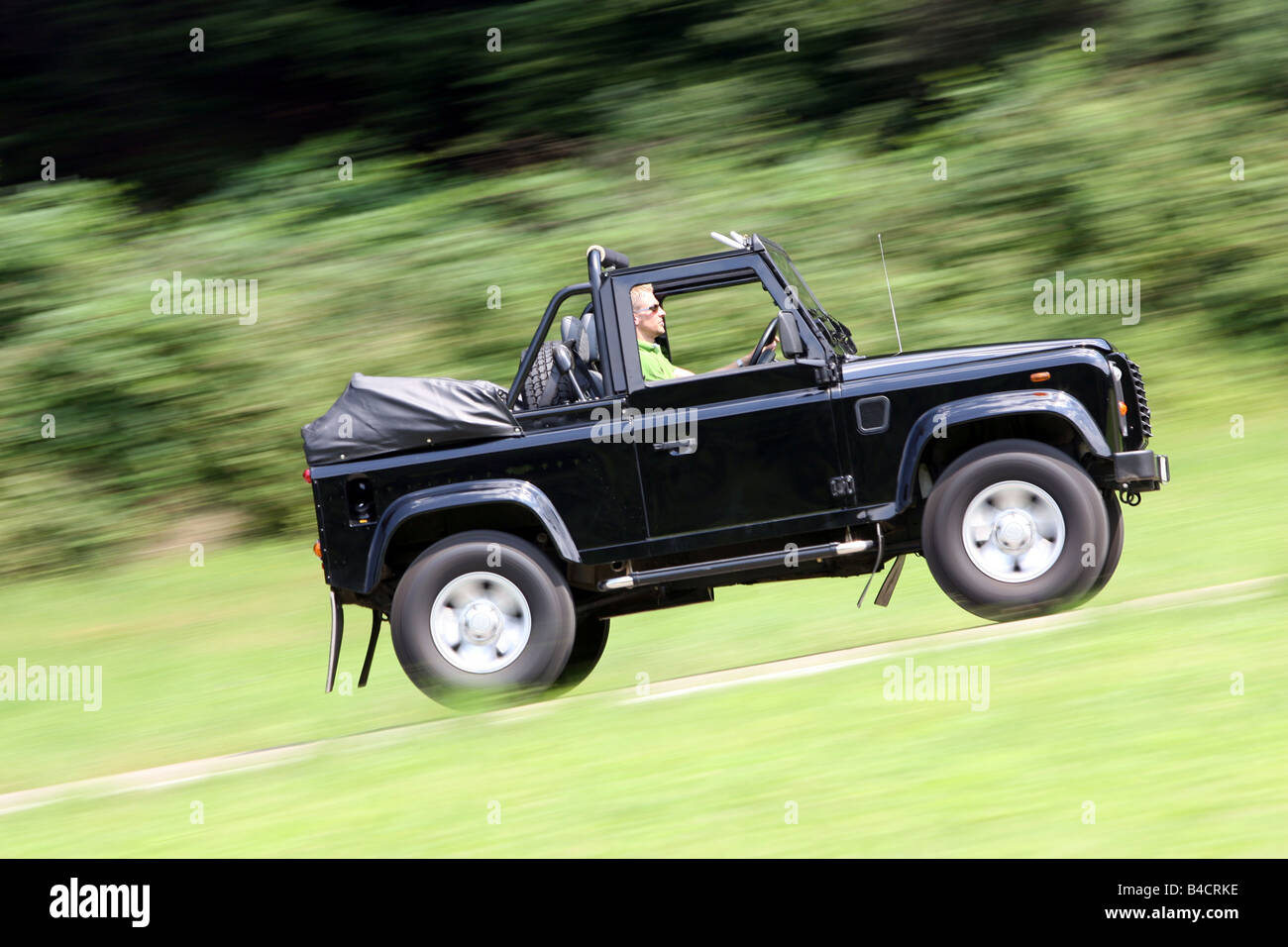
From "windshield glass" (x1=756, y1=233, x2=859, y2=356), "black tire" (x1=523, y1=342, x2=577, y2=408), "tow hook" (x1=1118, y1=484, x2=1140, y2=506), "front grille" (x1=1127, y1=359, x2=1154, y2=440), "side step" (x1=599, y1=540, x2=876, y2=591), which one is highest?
"windshield glass" (x1=756, y1=233, x2=859, y2=356)

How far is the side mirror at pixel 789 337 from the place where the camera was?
756cm

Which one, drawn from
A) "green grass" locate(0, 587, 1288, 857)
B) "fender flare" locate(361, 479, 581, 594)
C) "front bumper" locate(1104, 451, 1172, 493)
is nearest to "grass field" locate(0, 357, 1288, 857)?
"green grass" locate(0, 587, 1288, 857)

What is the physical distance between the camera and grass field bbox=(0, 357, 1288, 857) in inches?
210

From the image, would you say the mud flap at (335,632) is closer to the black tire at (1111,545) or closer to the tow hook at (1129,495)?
the black tire at (1111,545)

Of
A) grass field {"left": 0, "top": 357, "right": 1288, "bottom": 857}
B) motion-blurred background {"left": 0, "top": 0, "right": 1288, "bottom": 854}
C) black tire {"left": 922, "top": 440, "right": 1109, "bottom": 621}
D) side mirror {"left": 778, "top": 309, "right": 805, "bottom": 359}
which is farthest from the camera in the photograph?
motion-blurred background {"left": 0, "top": 0, "right": 1288, "bottom": 854}

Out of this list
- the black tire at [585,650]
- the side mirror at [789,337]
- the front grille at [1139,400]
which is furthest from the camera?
the black tire at [585,650]

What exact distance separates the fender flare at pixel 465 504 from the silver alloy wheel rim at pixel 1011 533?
1876mm

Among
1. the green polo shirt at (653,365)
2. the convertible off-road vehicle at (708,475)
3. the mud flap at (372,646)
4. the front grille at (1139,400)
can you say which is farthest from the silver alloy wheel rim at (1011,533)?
the mud flap at (372,646)

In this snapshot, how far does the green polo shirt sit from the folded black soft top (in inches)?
26.7

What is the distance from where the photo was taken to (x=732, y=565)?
25.8 feet

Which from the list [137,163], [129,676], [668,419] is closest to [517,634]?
[668,419]

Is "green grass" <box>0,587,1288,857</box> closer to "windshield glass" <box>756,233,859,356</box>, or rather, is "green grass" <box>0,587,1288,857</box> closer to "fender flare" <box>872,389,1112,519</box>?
"fender flare" <box>872,389,1112,519</box>

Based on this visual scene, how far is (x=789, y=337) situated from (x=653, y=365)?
736 mm

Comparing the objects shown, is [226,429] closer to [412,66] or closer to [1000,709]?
[412,66]
